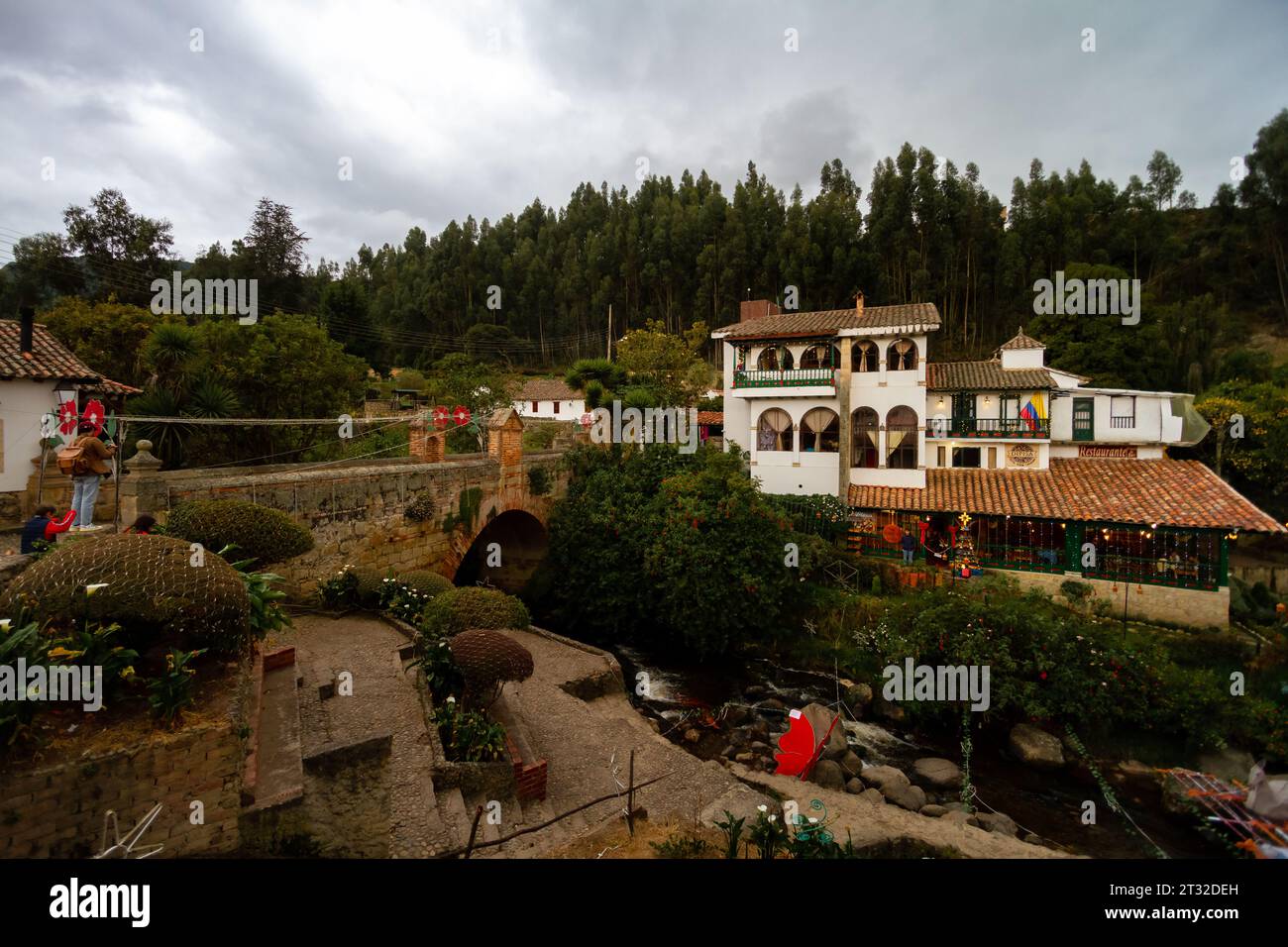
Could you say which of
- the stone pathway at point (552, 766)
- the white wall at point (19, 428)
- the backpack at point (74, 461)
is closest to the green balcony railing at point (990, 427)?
the stone pathway at point (552, 766)

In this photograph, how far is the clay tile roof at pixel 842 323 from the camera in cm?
1981

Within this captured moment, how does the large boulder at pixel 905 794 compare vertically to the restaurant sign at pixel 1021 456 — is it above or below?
below

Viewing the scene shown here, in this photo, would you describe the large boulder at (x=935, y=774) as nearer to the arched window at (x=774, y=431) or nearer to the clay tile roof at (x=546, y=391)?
the arched window at (x=774, y=431)

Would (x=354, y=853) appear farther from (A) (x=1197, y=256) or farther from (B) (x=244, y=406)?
(A) (x=1197, y=256)

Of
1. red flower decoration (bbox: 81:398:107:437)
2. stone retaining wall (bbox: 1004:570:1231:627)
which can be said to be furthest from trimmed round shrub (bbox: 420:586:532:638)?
stone retaining wall (bbox: 1004:570:1231:627)

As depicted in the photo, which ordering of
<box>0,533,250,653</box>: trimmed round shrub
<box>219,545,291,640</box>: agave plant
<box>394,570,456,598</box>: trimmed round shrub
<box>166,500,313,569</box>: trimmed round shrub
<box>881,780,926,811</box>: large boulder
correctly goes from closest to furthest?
<box>0,533,250,653</box>: trimmed round shrub, <box>219,545,291,640</box>: agave plant, <box>166,500,313,569</box>: trimmed round shrub, <box>881,780,926,811</box>: large boulder, <box>394,570,456,598</box>: trimmed round shrub

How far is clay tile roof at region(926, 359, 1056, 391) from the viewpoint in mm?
19875

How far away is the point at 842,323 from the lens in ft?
69.2

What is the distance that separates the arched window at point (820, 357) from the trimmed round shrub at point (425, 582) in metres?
15.1

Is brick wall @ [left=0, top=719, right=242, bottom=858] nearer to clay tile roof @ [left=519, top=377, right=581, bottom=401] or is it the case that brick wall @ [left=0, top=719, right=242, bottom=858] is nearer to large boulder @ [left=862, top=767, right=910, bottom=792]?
large boulder @ [left=862, top=767, right=910, bottom=792]

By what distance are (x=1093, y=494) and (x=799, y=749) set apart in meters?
13.3

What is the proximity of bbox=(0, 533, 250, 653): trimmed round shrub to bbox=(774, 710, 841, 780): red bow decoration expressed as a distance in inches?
366
